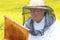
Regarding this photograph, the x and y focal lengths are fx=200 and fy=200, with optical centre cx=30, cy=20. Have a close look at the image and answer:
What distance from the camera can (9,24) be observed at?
62.4 inches

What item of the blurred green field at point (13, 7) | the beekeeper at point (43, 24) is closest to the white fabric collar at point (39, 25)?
the beekeeper at point (43, 24)

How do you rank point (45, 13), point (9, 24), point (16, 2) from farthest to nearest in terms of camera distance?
point (16, 2) < point (45, 13) < point (9, 24)

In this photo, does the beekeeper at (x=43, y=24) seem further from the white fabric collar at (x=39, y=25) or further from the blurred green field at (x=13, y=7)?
the blurred green field at (x=13, y=7)

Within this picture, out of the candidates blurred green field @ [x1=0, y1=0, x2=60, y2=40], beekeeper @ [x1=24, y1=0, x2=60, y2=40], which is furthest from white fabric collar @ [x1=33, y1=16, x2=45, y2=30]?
blurred green field @ [x1=0, y1=0, x2=60, y2=40]

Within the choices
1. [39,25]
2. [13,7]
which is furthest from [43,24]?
[13,7]

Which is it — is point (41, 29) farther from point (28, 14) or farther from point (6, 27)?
point (6, 27)

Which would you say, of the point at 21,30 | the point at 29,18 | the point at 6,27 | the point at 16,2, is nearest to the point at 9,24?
the point at 6,27

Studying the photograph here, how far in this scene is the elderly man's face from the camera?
68.1 inches

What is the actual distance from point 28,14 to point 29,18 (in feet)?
0.22

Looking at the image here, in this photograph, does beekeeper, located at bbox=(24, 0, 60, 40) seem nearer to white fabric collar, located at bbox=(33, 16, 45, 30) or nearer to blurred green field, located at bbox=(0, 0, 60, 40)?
white fabric collar, located at bbox=(33, 16, 45, 30)

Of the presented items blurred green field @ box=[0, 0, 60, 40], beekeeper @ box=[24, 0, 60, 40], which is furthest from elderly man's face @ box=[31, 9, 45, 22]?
blurred green field @ box=[0, 0, 60, 40]

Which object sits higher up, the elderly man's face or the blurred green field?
the elderly man's face

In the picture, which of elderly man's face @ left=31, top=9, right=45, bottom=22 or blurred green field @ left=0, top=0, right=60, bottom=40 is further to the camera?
blurred green field @ left=0, top=0, right=60, bottom=40

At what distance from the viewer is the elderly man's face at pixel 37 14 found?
1.73m
